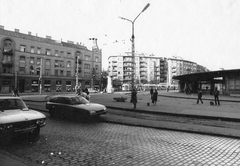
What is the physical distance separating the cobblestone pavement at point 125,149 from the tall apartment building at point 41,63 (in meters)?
38.4

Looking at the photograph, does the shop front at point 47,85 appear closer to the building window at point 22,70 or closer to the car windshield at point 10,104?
the building window at point 22,70

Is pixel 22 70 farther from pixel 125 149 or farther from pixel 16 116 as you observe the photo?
pixel 125 149

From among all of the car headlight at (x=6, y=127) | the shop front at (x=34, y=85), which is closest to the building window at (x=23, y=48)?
Answer: the shop front at (x=34, y=85)

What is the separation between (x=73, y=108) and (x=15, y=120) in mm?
4528

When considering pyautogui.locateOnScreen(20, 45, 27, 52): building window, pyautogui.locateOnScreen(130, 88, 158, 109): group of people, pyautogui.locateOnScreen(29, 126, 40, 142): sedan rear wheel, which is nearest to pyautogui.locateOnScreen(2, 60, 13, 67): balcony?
pyautogui.locateOnScreen(20, 45, 27, 52): building window

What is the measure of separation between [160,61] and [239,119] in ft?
335

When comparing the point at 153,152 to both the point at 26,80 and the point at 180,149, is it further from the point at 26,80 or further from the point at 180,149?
the point at 26,80

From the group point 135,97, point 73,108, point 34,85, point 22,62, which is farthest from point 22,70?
point 73,108

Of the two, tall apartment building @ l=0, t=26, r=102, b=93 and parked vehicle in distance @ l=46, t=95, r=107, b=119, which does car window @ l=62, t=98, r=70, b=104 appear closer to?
parked vehicle in distance @ l=46, t=95, r=107, b=119

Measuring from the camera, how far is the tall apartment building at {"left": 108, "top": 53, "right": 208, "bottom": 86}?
99.5 metres

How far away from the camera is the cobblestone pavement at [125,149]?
4.43 meters

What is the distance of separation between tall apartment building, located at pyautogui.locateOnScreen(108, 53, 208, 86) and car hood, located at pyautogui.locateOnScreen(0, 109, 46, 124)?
3353 inches

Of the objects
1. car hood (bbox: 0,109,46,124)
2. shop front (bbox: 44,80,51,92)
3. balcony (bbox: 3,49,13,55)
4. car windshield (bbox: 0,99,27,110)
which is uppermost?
balcony (bbox: 3,49,13,55)

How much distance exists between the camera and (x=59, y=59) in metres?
58.0
